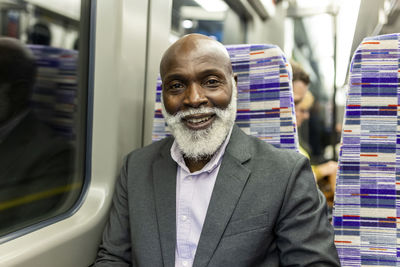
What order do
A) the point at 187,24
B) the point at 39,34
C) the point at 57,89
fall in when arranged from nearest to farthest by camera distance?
1. the point at 39,34
2. the point at 57,89
3. the point at 187,24

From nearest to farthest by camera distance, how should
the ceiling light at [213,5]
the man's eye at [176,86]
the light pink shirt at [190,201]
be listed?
1. the light pink shirt at [190,201]
2. the man's eye at [176,86]
3. the ceiling light at [213,5]

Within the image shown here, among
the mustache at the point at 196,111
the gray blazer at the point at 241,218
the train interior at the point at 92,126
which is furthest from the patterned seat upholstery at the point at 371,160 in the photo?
the mustache at the point at 196,111

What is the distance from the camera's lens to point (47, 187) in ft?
4.54

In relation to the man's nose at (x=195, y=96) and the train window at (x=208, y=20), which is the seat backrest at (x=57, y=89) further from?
the train window at (x=208, y=20)

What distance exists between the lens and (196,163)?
1.42 m

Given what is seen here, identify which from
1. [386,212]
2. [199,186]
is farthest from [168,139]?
[386,212]

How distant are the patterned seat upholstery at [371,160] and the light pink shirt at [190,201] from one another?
474 millimetres

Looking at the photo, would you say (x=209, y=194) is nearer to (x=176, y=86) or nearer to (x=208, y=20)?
(x=176, y=86)

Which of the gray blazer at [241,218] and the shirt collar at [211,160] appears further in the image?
the shirt collar at [211,160]

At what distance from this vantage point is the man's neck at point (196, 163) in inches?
55.3

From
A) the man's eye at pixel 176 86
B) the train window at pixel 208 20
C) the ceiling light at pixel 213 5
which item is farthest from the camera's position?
the ceiling light at pixel 213 5

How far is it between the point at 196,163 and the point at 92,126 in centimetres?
52

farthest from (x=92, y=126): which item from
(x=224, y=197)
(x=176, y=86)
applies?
(x=224, y=197)

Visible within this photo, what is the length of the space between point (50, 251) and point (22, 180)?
279mm
